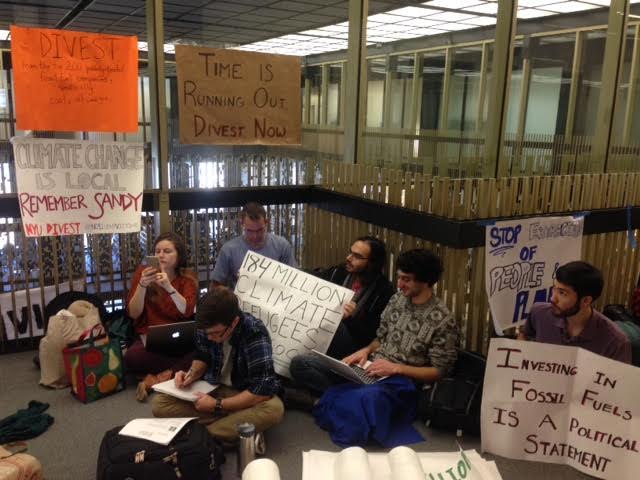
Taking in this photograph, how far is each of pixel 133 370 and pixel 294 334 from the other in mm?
1049

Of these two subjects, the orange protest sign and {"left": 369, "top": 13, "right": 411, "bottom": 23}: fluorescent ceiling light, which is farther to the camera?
{"left": 369, "top": 13, "right": 411, "bottom": 23}: fluorescent ceiling light

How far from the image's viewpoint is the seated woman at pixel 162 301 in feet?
11.0

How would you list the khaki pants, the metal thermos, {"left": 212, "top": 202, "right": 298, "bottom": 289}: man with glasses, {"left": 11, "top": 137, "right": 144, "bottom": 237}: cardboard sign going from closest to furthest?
the metal thermos < the khaki pants < {"left": 11, "top": 137, "right": 144, "bottom": 237}: cardboard sign < {"left": 212, "top": 202, "right": 298, "bottom": 289}: man with glasses

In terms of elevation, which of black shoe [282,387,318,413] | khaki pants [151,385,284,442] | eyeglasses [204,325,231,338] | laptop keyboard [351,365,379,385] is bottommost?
black shoe [282,387,318,413]

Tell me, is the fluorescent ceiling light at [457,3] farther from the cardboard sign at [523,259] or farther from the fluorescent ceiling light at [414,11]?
the cardboard sign at [523,259]

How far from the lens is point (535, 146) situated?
15.5 feet

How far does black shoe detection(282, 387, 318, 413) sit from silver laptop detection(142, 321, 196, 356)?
2.29 feet

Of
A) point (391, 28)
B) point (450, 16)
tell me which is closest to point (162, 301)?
point (391, 28)

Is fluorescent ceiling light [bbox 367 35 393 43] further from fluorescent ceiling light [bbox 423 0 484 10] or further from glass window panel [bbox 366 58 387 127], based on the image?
fluorescent ceiling light [bbox 423 0 484 10]

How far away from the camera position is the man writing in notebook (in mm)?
2809

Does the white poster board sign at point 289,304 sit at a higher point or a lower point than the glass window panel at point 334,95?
lower

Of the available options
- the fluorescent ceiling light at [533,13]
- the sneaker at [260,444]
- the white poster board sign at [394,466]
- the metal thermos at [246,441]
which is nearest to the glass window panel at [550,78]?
the fluorescent ceiling light at [533,13]

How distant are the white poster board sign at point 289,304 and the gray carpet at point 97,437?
41 centimetres

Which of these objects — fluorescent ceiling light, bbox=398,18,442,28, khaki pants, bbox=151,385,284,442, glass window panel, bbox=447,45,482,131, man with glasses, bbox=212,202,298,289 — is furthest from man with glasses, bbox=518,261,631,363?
fluorescent ceiling light, bbox=398,18,442,28
